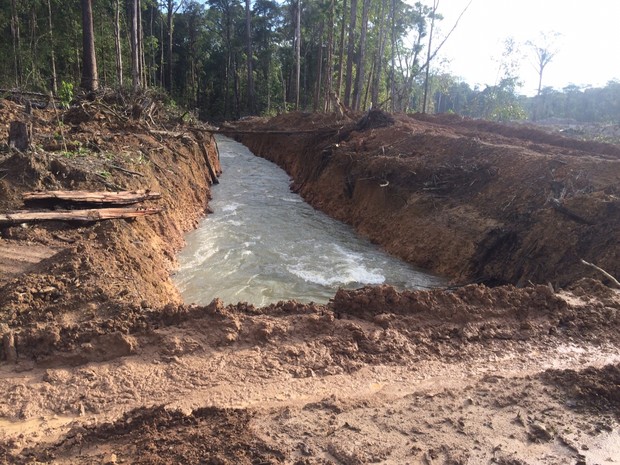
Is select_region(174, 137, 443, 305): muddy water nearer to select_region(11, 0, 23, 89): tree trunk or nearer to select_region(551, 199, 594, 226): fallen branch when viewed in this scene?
select_region(551, 199, 594, 226): fallen branch

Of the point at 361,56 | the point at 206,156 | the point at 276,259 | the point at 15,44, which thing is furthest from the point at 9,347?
the point at 15,44

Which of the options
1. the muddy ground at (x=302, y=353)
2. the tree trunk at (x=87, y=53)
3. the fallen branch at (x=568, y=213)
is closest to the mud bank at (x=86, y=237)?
the muddy ground at (x=302, y=353)

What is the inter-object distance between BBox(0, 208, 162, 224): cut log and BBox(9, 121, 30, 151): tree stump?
76.5 inches

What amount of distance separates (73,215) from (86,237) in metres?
0.55

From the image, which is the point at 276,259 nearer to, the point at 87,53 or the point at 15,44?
the point at 87,53

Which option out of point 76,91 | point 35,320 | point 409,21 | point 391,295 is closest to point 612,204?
point 391,295

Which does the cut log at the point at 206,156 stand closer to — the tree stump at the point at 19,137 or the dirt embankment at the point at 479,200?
the dirt embankment at the point at 479,200

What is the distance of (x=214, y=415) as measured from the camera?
128 inches

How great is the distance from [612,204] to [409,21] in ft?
107

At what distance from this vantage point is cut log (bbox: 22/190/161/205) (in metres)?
6.20

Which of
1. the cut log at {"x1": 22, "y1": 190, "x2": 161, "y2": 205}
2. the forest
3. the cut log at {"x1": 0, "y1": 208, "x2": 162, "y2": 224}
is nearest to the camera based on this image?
the cut log at {"x1": 0, "y1": 208, "x2": 162, "y2": 224}

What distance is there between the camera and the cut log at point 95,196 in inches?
244

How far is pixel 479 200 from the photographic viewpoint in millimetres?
9828

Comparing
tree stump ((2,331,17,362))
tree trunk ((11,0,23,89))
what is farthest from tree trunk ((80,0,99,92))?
tree stump ((2,331,17,362))
